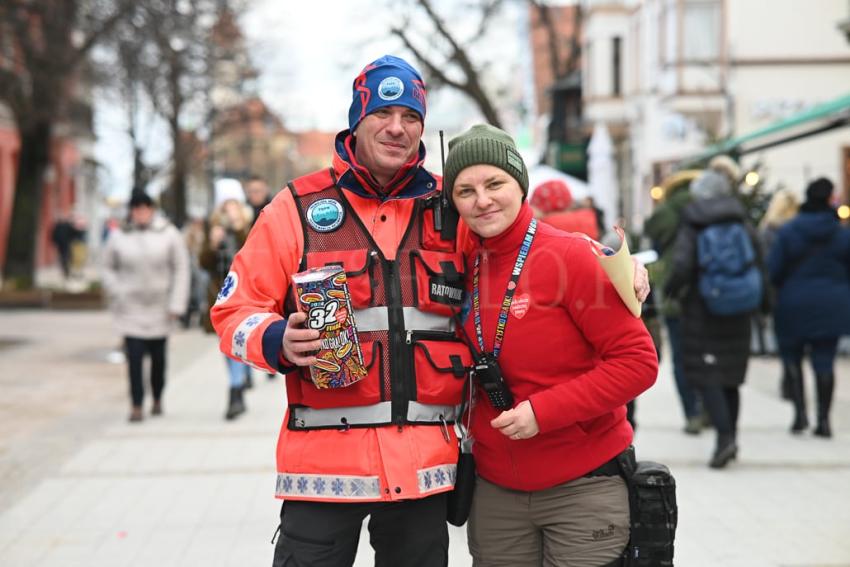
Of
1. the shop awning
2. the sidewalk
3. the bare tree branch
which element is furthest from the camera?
the bare tree branch

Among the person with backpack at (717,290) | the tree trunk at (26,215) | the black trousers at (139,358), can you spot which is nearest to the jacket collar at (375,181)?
the person with backpack at (717,290)

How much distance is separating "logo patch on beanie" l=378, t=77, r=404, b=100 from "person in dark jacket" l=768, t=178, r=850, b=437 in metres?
5.97

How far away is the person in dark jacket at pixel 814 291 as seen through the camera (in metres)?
8.12

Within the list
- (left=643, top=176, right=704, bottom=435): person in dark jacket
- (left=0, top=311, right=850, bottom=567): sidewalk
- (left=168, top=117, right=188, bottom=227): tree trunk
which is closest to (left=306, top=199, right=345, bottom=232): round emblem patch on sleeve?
(left=0, top=311, right=850, bottom=567): sidewalk

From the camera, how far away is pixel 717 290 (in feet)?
23.0

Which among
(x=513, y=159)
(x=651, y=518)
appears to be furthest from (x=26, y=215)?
(x=651, y=518)

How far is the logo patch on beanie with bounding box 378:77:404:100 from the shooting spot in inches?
118

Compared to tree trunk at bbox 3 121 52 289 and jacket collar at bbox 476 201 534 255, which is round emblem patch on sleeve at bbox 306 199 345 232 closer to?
jacket collar at bbox 476 201 534 255

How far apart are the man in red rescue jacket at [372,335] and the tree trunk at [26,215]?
63.7 feet

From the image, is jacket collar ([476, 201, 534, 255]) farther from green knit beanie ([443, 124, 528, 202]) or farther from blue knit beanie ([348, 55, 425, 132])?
blue knit beanie ([348, 55, 425, 132])

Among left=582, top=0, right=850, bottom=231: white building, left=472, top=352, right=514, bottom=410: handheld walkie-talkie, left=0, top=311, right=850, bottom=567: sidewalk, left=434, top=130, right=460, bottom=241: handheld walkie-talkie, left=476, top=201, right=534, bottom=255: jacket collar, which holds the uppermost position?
left=582, top=0, right=850, bottom=231: white building

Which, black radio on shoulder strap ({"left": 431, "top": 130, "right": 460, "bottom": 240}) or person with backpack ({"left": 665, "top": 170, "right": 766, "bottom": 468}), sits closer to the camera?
black radio on shoulder strap ({"left": 431, "top": 130, "right": 460, "bottom": 240})

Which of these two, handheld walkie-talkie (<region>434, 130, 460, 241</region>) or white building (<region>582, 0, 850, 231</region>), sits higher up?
white building (<region>582, 0, 850, 231</region>)

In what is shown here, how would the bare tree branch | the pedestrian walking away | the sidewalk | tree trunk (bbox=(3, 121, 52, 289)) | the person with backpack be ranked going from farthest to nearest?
the bare tree branch
tree trunk (bbox=(3, 121, 52, 289))
the pedestrian walking away
the person with backpack
the sidewalk
